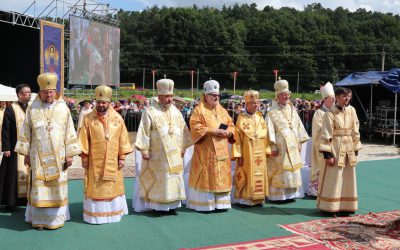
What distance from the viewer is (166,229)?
5.49 m

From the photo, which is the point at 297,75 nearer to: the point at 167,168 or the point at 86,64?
the point at 86,64

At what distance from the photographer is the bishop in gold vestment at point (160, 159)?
6.14 metres

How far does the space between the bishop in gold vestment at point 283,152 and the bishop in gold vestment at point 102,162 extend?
258 centimetres

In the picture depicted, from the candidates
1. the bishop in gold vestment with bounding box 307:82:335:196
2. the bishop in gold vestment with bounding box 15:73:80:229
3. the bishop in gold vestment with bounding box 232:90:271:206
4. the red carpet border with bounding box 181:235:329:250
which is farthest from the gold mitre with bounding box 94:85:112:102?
the bishop in gold vestment with bounding box 307:82:335:196

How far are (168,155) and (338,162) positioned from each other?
2399 mm

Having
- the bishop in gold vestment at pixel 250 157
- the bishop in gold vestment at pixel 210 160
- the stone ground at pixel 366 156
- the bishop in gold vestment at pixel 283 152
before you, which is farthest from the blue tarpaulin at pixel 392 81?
the bishop in gold vestment at pixel 210 160

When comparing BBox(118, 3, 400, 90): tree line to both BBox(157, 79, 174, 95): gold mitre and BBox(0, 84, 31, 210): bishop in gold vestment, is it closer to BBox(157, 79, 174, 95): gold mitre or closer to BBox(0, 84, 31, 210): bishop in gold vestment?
BBox(0, 84, 31, 210): bishop in gold vestment

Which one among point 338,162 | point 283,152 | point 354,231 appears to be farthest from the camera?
point 283,152

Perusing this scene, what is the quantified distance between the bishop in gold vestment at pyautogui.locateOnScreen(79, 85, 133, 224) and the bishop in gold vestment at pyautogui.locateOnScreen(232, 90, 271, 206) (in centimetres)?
192

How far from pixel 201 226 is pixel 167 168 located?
1.01 meters

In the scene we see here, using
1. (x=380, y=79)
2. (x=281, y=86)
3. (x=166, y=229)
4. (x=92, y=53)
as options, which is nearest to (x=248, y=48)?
(x=92, y=53)

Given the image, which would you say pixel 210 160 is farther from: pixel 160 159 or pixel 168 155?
pixel 160 159

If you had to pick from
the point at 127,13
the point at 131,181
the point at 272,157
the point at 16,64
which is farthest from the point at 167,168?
the point at 127,13

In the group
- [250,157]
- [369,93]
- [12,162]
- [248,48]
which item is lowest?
[12,162]
